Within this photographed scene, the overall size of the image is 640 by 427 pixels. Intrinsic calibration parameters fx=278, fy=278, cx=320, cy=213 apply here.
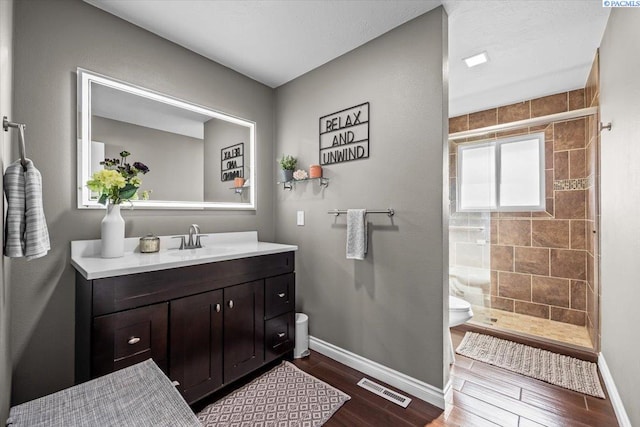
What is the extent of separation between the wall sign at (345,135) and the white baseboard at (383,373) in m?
1.48

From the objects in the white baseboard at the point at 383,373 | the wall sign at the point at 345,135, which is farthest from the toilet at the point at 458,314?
the wall sign at the point at 345,135

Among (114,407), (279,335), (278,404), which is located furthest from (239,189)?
(114,407)

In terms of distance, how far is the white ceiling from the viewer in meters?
1.65

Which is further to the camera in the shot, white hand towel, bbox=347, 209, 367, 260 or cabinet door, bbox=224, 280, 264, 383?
white hand towel, bbox=347, 209, 367, 260

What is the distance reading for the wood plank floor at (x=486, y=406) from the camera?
4.99 ft

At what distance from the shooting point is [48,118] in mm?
1507

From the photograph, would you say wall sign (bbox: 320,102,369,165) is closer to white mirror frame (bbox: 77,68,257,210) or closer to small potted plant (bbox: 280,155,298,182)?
small potted plant (bbox: 280,155,298,182)

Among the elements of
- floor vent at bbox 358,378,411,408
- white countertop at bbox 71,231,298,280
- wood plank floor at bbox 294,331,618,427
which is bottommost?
floor vent at bbox 358,378,411,408

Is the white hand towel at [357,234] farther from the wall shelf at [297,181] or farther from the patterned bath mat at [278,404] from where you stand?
the patterned bath mat at [278,404]

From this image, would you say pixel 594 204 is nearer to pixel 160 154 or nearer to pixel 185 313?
pixel 185 313

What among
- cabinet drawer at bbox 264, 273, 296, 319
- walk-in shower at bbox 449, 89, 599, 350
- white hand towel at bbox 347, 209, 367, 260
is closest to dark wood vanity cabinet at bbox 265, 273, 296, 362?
cabinet drawer at bbox 264, 273, 296, 319

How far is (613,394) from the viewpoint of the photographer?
164 cm

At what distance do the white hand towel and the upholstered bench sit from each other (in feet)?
4.27

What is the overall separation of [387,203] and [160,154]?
1.64 meters
